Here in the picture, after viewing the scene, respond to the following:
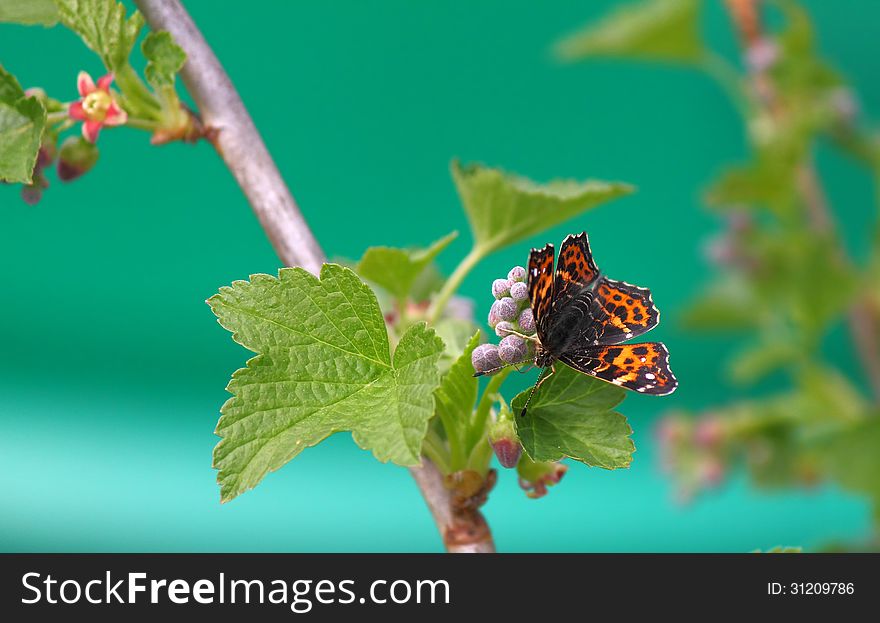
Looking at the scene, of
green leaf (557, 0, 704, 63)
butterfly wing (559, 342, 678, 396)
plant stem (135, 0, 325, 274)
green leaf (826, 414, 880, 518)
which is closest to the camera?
butterfly wing (559, 342, 678, 396)

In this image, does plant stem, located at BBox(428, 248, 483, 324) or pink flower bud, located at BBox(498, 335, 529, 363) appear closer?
pink flower bud, located at BBox(498, 335, 529, 363)

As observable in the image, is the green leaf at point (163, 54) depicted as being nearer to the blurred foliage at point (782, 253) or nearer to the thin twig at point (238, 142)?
the thin twig at point (238, 142)

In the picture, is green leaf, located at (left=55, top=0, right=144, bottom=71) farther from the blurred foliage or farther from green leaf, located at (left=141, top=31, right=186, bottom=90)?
the blurred foliage

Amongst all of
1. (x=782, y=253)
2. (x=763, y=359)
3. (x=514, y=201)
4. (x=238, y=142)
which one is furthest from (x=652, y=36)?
(x=238, y=142)

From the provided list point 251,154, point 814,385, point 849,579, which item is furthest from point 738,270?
point 251,154

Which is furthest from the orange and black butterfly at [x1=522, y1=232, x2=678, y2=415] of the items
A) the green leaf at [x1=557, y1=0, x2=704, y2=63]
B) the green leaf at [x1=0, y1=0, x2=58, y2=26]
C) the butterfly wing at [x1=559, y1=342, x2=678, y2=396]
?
the green leaf at [x1=557, y1=0, x2=704, y2=63]

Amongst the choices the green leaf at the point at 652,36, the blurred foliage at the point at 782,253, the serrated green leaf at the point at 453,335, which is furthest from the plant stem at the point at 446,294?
the green leaf at the point at 652,36
